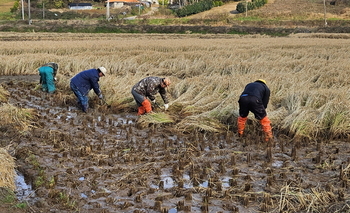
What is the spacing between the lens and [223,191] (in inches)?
207

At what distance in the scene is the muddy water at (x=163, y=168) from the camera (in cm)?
502

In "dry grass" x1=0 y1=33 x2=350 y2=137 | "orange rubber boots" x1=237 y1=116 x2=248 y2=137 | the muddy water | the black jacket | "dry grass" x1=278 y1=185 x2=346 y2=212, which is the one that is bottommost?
the muddy water

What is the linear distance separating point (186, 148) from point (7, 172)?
266 cm

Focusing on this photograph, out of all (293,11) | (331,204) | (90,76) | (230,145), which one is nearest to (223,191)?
(331,204)

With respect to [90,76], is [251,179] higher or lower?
lower

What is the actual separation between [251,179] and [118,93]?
564cm

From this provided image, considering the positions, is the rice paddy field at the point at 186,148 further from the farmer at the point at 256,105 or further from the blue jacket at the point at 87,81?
the blue jacket at the point at 87,81

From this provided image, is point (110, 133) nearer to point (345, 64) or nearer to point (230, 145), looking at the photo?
point (230, 145)

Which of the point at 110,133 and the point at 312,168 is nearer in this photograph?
the point at 312,168

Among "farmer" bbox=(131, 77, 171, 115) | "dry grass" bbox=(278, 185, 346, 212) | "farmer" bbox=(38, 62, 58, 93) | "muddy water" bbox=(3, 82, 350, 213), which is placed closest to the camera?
"dry grass" bbox=(278, 185, 346, 212)

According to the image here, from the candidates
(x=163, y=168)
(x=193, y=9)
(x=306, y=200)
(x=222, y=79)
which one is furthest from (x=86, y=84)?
(x=193, y=9)

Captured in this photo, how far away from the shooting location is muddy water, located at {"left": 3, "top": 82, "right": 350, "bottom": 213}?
16.5 ft

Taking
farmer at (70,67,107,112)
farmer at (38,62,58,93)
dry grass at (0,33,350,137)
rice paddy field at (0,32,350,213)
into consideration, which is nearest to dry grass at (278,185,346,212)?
rice paddy field at (0,32,350,213)

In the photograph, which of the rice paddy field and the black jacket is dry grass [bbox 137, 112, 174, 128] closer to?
the rice paddy field
